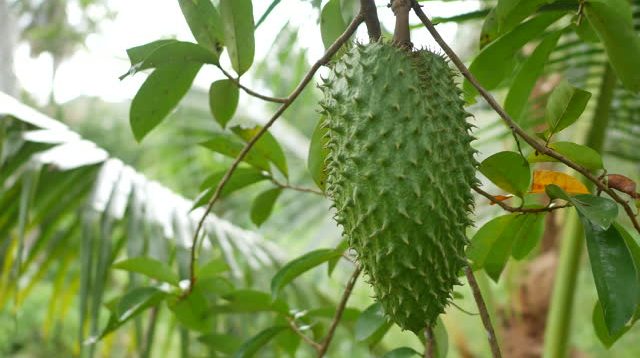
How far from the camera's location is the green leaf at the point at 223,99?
103 cm

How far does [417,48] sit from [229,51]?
0.26m

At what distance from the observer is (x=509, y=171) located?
900 millimetres

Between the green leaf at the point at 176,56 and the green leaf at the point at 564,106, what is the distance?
1.43 ft

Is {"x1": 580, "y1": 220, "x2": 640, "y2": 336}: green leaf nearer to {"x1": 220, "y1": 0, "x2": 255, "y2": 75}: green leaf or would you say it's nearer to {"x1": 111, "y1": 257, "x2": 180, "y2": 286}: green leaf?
{"x1": 220, "y1": 0, "x2": 255, "y2": 75}: green leaf

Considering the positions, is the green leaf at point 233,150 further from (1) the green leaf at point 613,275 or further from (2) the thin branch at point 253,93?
(1) the green leaf at point 613,275

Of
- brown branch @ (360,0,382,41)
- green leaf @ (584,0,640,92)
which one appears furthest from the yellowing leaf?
brown branch @ (360,0,382,41)

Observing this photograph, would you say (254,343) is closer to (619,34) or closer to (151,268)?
(151,268)

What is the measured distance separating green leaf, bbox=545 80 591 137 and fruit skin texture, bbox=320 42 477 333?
5.3 inches

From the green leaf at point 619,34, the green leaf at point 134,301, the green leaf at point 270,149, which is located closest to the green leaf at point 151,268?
the green leaf at point 134,301

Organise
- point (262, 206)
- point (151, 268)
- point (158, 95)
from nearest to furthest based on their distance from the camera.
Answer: point (158, 95) → point (151, 268) → point (262, 206)

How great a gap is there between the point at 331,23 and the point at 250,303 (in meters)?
0.52

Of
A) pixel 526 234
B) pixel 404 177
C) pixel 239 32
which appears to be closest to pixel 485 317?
pixel 526 234

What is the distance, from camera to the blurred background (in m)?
1.68

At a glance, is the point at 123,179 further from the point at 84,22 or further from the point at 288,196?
the point at 84,22
